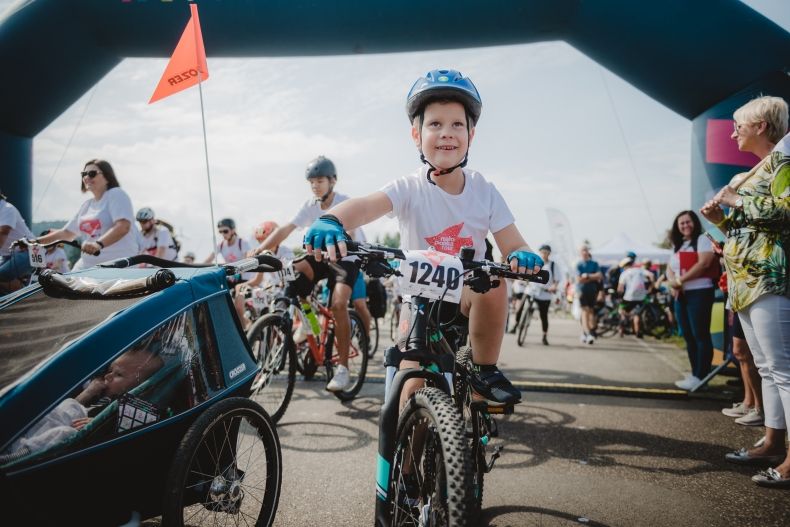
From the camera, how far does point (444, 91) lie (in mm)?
2160

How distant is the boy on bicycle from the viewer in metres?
2.18

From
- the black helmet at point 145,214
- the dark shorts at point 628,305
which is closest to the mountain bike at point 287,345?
the black helmet at point 145,214

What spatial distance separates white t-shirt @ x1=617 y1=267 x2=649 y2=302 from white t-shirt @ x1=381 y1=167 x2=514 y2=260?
11.6m

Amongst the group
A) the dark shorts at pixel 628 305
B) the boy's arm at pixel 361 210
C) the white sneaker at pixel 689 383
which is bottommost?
the white sneaker at pixel 689 383

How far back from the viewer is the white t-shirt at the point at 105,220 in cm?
468

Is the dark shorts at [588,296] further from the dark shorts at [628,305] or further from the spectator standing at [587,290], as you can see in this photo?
the dark shorts at [628,305]

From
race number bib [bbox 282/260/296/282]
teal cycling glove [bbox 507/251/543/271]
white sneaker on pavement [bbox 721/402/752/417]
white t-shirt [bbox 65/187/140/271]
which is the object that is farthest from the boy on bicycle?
white t-shirt [bbox 65/187/140/271]

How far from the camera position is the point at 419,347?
1.80 m

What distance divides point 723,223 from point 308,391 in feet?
13.2

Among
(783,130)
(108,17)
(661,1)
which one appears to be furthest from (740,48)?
(108,17)

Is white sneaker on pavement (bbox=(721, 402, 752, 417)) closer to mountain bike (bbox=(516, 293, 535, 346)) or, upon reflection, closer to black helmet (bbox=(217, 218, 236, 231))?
mountain bike (bbox=(516, 293, 535, 346))

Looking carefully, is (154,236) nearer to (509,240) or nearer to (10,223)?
(10,223)

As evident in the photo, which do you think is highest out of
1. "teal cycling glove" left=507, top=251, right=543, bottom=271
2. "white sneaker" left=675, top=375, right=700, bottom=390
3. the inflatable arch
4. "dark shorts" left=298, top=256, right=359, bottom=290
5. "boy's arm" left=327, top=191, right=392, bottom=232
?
the inflatable arch

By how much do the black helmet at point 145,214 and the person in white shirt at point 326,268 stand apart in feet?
12.7
